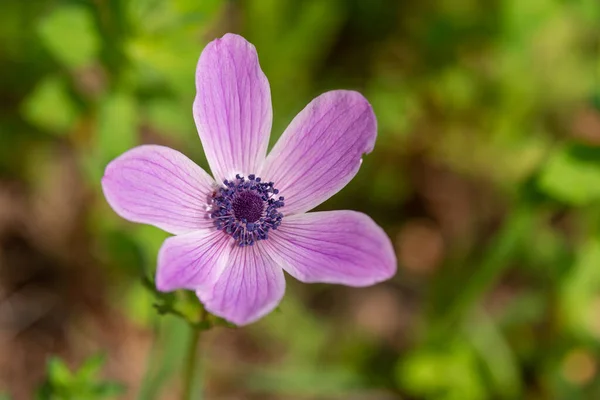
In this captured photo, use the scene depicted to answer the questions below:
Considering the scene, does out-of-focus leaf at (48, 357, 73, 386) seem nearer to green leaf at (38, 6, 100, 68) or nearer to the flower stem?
the flower stem

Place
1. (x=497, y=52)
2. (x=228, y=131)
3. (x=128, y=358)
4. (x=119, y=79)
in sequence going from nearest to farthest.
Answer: (x=228, y=131)
(x=119, y=79)
(x=128, y=358)
(x=497, y=52)

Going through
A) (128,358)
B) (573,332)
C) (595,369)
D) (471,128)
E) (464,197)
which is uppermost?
(471,128)

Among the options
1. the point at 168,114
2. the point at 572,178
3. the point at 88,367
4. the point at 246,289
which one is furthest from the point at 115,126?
the point at 572,178

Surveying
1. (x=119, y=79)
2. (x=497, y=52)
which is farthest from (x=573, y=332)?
(x=119, y=79)

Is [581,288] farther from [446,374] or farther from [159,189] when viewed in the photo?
[159,189]

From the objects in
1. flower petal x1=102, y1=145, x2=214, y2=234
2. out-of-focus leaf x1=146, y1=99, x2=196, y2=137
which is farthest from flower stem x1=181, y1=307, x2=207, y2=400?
out-of-focus leaf x1=146, y1=99, x2=196, y2=137

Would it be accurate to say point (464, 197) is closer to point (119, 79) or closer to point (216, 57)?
point (119, 79)

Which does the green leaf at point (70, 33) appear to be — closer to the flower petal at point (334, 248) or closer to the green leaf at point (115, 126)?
the green leaf at point (115, 126)
